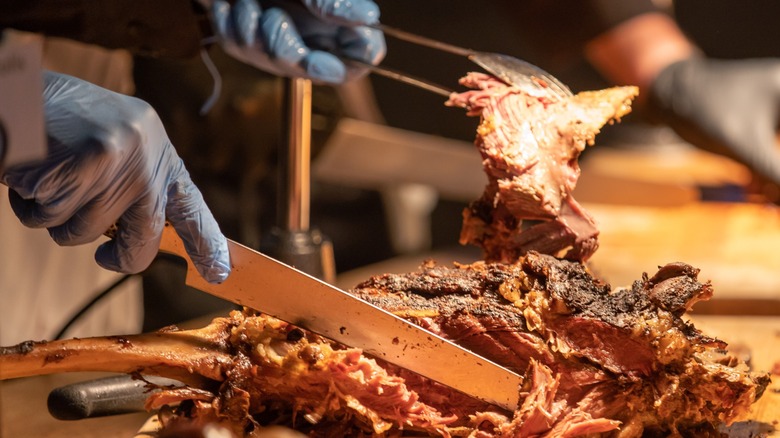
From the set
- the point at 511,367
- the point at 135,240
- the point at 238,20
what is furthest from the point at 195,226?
the point at 238,20

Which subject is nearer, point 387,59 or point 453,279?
point 453,279

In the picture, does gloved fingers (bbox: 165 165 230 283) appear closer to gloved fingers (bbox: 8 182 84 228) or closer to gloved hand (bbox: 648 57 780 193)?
gloved fingers (bbox: 8 182 84 228)

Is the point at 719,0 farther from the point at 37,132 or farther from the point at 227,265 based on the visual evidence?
the point at 37,132

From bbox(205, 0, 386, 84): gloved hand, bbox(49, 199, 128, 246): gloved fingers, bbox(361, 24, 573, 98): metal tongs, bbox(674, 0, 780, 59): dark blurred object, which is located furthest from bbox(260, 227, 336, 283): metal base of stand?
bbox(674, 0, 780, 59): dark blurred object

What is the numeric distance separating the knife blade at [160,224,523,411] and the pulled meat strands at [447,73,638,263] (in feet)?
1.55

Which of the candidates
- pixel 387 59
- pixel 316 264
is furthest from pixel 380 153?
pixel 316 264

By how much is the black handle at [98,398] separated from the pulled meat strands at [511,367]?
87 millimetres

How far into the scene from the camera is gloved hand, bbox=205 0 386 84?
2.49 metres

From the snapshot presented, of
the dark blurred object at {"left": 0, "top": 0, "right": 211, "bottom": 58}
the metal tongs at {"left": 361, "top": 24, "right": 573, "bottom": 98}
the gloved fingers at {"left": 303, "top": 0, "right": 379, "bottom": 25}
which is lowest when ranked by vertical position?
the dark blurred object at {"left": 0, "top": 0, "right": 211, "bottom": 58}

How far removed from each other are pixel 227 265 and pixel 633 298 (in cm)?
90

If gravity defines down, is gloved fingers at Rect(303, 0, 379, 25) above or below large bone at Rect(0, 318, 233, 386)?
above

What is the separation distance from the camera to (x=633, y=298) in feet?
6.14

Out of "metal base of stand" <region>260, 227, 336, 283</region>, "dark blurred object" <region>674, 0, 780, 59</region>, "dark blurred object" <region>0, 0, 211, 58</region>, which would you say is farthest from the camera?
"dark blurred object" <region>674, 0, 780, 59</region>

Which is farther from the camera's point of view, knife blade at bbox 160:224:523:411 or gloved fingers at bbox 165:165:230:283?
knife blade at bbox 160:224:523:411
